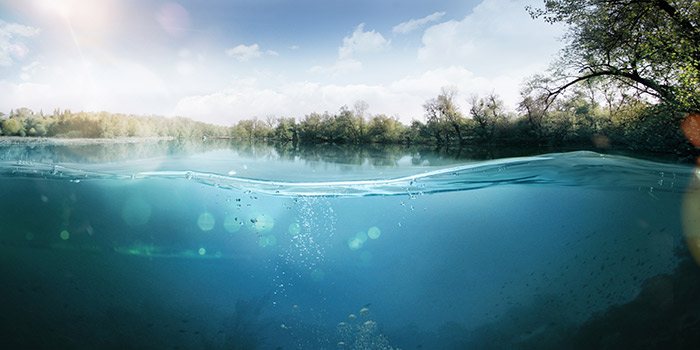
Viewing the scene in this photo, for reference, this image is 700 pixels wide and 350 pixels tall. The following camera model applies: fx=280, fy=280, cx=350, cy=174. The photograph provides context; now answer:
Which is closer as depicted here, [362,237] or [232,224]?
[232,224]

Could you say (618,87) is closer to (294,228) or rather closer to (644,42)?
(644,42)

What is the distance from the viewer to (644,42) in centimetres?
756

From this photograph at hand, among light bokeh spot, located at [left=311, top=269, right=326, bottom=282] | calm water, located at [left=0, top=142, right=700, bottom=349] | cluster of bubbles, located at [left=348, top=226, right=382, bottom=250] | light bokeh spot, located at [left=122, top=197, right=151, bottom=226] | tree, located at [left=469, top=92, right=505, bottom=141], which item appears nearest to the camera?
calm water, located at [left=0, top=142, right=700, bottom=349]

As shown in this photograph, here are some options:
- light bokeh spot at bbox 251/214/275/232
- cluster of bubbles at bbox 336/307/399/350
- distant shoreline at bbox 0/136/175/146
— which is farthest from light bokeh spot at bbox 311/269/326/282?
distant shoreline at bbox 0/136/175/146

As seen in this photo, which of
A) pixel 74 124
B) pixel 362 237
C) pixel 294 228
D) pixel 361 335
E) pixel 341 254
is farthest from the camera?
pixel 74 124

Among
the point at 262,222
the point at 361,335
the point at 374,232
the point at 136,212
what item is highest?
the point at 136,212

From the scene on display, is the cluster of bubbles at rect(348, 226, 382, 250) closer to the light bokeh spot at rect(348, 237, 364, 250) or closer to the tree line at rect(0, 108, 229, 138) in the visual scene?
the light bokeh spot at rect(348, 237, 364, 250)

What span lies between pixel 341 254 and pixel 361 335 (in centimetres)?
386

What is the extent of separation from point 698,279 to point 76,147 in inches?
879

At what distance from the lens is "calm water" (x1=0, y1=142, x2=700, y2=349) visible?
555cm

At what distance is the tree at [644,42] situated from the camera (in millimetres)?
6539

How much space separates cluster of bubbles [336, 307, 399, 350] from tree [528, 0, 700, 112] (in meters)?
8.95

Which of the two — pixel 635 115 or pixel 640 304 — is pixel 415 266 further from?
pixel 635 115

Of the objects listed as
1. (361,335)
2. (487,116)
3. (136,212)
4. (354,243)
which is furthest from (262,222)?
(487,116)
